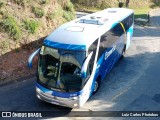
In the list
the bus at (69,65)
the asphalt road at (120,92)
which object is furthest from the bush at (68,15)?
the bus at (69,65)

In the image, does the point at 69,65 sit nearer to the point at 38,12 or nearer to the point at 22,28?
the point at 22,28

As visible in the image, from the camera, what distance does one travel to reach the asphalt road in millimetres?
13602

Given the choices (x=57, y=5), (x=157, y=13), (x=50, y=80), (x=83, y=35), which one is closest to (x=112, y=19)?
(x=83, y=35)

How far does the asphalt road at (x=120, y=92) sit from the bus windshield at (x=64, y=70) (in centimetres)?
Result: 147

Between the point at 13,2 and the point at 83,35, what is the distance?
939cm

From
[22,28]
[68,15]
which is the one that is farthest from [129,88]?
[68,15]

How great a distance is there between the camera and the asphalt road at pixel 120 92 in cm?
1360

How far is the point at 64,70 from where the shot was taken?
12.4 meters

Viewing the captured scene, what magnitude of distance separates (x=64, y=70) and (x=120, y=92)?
13.1ft

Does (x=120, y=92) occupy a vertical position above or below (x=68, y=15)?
below

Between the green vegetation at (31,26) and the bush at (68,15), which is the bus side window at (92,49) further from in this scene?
the bush at (68,15)

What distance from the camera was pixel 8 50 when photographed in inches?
707

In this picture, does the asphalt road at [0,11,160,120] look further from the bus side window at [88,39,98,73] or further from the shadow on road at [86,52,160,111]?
the bus side window at [88,39,98,73]

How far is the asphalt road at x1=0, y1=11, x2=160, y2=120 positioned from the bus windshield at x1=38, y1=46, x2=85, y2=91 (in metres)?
1.47
